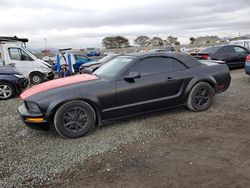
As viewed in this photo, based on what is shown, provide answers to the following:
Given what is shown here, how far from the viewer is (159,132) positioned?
4.50 metres

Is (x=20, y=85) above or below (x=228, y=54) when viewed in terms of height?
below

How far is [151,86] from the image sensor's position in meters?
4.92

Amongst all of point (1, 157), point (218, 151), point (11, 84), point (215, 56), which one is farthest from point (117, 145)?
point (215, 56)

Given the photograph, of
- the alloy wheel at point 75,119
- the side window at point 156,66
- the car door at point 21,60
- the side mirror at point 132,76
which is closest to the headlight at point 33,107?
the alloy wheel at point 75,119

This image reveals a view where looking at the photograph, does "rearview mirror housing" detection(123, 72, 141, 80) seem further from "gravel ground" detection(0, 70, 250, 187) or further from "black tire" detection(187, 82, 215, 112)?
"black tire" detection(187, 82, 215, 112)

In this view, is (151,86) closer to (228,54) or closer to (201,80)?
(201,80)

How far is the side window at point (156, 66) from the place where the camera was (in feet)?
16.4

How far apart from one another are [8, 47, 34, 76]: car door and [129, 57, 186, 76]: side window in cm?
855

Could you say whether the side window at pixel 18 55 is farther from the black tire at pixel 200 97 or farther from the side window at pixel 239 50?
the side window at pixel 239 50

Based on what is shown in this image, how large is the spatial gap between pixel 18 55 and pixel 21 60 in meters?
0.28

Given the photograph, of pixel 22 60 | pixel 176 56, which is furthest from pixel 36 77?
pixel 176 56

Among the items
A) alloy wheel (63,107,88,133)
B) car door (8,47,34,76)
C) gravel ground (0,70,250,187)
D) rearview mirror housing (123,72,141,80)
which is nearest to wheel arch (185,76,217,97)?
gravel ground (0,70,250,187)

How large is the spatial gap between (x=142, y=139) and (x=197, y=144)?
0.93 metres

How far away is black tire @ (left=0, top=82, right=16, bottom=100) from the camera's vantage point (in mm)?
8422
